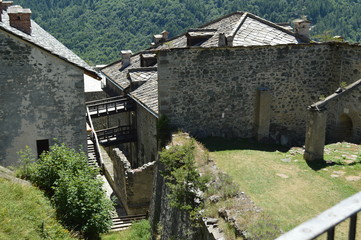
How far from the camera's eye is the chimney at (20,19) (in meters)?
17.5

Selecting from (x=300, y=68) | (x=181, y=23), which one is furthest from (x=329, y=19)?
(x=300, y=68)

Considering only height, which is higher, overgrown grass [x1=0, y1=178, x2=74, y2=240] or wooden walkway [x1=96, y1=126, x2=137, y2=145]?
overgrown grass [x1=0, y1=178, x2=74, y2=240]

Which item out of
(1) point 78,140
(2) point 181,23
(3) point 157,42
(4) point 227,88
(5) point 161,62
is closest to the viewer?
(5) point 161,62

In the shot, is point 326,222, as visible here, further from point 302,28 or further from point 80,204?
point 302,28

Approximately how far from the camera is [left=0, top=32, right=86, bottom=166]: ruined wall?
16.4 metres

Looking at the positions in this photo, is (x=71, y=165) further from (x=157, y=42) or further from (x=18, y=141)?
(x=157, y=42)

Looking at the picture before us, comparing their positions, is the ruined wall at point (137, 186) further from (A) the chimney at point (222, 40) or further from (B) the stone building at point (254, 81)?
(A) the chimney at point (222, 40)

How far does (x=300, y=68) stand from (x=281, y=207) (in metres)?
8.63

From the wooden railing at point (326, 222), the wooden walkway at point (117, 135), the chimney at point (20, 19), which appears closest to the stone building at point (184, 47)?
the wooden walkway at point (117, 135)

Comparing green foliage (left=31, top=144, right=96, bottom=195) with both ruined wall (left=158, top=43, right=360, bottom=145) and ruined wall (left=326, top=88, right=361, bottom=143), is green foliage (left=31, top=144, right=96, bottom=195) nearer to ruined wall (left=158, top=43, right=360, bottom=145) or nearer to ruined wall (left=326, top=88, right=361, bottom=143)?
ruined wall (left=158, top=43, right=360, bottom=145)

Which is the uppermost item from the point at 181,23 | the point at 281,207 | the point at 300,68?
the point at 181,23

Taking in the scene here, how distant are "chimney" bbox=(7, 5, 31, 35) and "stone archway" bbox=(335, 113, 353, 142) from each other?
14297 millimetres

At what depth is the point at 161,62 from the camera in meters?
15.6

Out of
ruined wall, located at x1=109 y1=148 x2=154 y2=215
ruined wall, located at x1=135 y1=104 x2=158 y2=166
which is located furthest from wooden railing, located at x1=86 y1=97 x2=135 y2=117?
ruined wall, located at x1=109 y1=148 x2=154 y2=215
